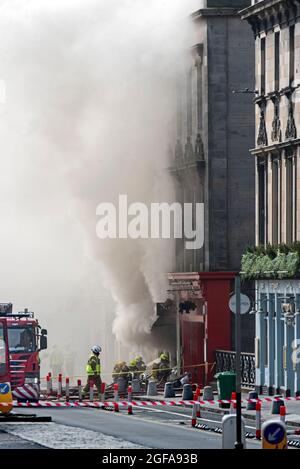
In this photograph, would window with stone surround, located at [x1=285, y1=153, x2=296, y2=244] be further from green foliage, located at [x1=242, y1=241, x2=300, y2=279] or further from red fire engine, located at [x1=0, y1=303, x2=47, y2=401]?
red fire engine, located at [x1=0, y1=303, x2=47, y2=401]

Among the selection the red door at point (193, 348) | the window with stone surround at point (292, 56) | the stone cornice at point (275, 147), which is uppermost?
the window with stone surround at point (292, 56)

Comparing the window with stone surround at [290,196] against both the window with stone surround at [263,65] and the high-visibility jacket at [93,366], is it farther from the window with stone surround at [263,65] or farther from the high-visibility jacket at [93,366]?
the high-visibility jacket at [93,366]

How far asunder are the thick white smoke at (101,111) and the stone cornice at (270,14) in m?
11.2

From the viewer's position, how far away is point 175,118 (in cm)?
7844

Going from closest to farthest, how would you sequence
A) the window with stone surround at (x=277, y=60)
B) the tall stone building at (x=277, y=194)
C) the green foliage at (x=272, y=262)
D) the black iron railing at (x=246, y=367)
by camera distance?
1. the green foliage at (x=272, y=262)
2. the tall stone building at (x=277, y=194)
3. the window with stone surround at (x=277, y=60)
4. the black iron railing at (x=246, y=367)

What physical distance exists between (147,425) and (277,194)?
57.6ft

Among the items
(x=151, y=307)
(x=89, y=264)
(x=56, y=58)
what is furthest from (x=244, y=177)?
(x=89, y=264)

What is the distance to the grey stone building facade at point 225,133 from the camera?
72.4m

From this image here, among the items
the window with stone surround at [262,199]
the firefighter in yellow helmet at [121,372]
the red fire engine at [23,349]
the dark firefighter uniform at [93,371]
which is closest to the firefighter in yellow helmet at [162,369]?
the firefighter in yellow helmet at [121,372]

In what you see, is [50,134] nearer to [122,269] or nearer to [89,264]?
[122,269]

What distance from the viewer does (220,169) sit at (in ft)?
239

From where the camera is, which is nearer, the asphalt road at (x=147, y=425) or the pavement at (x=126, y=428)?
the pavement at (x=126, y=428)

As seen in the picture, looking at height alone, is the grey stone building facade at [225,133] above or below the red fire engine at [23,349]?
above

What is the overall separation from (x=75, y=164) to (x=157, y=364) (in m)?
12.9
